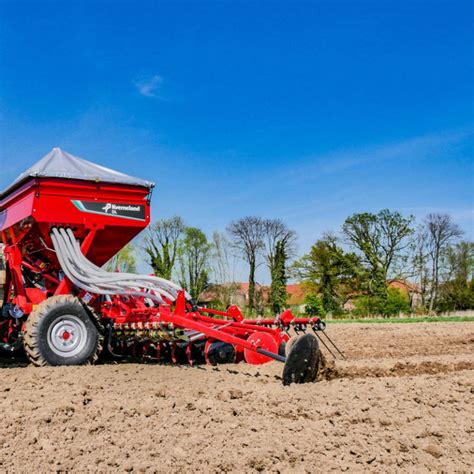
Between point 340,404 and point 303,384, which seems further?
point 303,384

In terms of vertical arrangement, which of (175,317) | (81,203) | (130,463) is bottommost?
(130,463)

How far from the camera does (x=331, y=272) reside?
1724 inches

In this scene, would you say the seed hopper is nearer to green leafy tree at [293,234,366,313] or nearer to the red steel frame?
the red steel frame

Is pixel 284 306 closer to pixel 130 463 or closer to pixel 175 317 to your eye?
pixel 175 317

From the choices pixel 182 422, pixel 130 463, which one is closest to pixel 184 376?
pixel 182 422

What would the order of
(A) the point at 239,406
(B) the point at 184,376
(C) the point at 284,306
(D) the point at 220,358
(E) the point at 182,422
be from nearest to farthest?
(E) the point at 182,422 < (A) the point at 239,406 < (B) the point at 184,376 < (D) the point at 220,358 < (C) the point at 284,306

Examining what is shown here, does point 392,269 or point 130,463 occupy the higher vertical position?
point 392,269

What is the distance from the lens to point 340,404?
4680 millimetres

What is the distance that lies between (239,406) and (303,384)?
119cm

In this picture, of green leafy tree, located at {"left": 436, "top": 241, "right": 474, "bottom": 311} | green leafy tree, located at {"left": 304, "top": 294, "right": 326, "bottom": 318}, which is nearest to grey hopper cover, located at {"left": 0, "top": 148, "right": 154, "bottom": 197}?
green leafy tree, located at {"left": 304, "top": 294, "right": 326, "bottom": 318}

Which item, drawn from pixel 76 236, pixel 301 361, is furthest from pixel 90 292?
pixel 301 361

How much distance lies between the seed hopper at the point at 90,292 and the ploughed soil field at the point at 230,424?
79cm

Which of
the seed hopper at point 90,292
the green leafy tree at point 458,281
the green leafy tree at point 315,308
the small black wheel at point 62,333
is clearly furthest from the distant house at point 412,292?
the small black wheel at point 62,333

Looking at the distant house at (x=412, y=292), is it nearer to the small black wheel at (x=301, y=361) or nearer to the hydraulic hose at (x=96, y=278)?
the hydraulic hose at (x=96, y=278)
